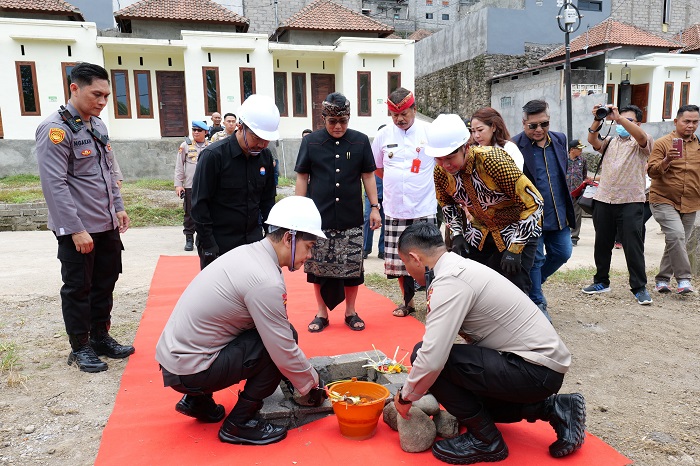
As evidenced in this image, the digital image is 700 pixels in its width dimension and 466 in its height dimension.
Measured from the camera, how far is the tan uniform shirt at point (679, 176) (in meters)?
5.00

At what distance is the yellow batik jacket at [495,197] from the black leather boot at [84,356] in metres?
2.44

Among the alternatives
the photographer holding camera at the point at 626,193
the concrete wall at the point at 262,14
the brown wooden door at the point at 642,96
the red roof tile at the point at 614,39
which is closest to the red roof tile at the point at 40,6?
the concrete wall at the point at 262,14

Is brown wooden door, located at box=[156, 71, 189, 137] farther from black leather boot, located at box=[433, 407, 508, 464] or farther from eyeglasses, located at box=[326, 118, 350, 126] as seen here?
black leather boot, located at box=[433, 407, 508, 464]

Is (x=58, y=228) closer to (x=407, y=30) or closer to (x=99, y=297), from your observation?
(x=99, y=297)

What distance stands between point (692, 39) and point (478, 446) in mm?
28639

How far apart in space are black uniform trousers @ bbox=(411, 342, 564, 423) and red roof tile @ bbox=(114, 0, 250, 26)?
59.7 ft

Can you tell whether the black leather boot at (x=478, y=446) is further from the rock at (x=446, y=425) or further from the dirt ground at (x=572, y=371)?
the dirt ground at (x=572, y=371)

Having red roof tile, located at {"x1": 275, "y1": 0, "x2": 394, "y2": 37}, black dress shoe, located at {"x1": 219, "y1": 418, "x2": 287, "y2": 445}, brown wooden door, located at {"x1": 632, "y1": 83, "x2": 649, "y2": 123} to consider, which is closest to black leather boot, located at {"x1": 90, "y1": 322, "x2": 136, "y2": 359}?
black dress shoe, located at {"x1": 219, "y1": 418, "x2": 287, "y2": 445}

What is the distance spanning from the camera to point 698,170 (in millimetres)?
5004

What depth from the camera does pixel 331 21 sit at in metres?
19.3

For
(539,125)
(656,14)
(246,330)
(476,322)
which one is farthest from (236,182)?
(656,14)

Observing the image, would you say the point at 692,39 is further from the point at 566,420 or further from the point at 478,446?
the point at 478,446

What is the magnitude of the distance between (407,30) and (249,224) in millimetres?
36788

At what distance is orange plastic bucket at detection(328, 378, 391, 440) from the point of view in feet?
7.89
